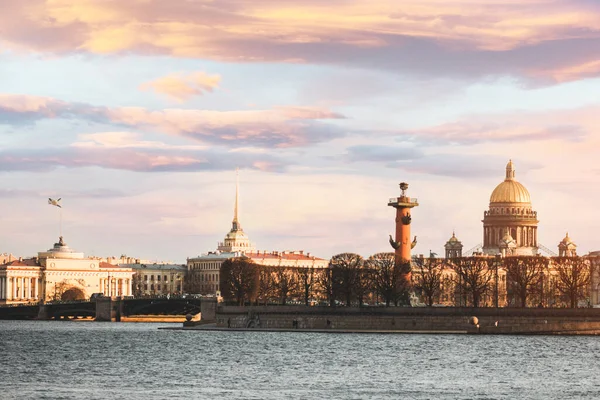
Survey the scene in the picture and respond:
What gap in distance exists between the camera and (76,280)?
18688 centimetres

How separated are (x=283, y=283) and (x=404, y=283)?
22890mm

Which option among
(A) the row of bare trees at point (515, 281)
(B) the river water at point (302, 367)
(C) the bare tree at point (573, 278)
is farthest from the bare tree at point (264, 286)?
(B) the river water at point (302, 367)

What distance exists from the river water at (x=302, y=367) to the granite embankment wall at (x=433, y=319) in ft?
6.68

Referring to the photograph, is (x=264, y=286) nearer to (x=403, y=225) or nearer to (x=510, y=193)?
(x=403, y=225)

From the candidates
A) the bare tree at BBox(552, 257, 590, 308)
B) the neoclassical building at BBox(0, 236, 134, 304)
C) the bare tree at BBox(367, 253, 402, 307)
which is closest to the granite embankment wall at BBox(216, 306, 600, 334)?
the bare tree at BBox(367, 253, 402, 307)

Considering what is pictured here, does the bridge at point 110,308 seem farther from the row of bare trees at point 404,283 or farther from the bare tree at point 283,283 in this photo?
the bare tree at point 283,283

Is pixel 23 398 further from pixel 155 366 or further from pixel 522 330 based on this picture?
pixel 522 330

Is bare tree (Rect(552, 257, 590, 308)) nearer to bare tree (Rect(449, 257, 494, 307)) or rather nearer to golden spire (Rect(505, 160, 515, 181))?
bare tree (Rect(449, 257, 494, 307))

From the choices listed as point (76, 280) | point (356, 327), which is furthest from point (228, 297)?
point (76, 280)

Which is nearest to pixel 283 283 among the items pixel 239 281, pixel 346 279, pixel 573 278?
pixel 239 281

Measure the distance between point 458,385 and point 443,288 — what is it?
76494 millimetres

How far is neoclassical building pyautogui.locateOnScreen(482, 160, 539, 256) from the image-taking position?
7239 inches

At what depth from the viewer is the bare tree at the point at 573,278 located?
107m

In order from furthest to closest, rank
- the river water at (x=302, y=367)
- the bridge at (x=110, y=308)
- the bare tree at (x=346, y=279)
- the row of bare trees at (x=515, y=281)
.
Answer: the bridge at (x=110, y=308) → the bare tree at (x=346, y=279) → the row of bare trees at (x=515, y=281) → the river water at (x=302, y=367)
